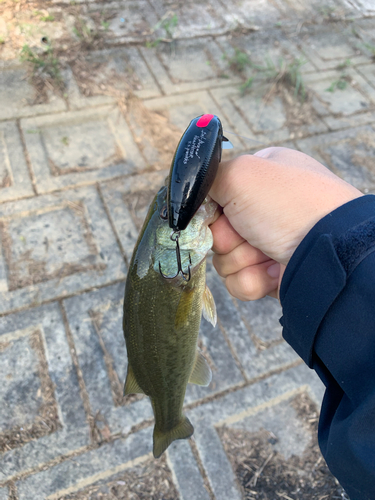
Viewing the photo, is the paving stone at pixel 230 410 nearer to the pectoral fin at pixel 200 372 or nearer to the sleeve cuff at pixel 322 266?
the pectoral fin at pixel 200 372

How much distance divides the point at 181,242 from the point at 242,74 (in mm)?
3926

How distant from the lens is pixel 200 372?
223 cm

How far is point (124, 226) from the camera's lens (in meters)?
3.47

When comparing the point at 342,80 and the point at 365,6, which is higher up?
the point at 365,6

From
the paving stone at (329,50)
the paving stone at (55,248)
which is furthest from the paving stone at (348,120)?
the paving stone at (55,248)

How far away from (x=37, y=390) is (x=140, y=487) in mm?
945

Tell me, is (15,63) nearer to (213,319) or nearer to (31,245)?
(31,245)

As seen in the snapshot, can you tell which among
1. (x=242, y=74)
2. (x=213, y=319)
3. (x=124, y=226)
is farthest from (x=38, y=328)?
(x=242, y=74)

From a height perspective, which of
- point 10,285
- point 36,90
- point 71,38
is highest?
point 71,38

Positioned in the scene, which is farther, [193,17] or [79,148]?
[193,17]

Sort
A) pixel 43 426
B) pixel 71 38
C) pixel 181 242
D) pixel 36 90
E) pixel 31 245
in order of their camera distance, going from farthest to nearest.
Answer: pixel 71 38 < pixel 36 90 < pixel 31 245 < pixel 43 426 < pixel 181 242

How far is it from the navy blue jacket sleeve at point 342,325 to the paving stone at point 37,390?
1750 millimetres

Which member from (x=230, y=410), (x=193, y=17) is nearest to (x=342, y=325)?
(x=230, y=410)

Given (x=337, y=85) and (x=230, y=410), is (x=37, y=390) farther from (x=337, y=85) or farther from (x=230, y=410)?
(x=337, y=85)
